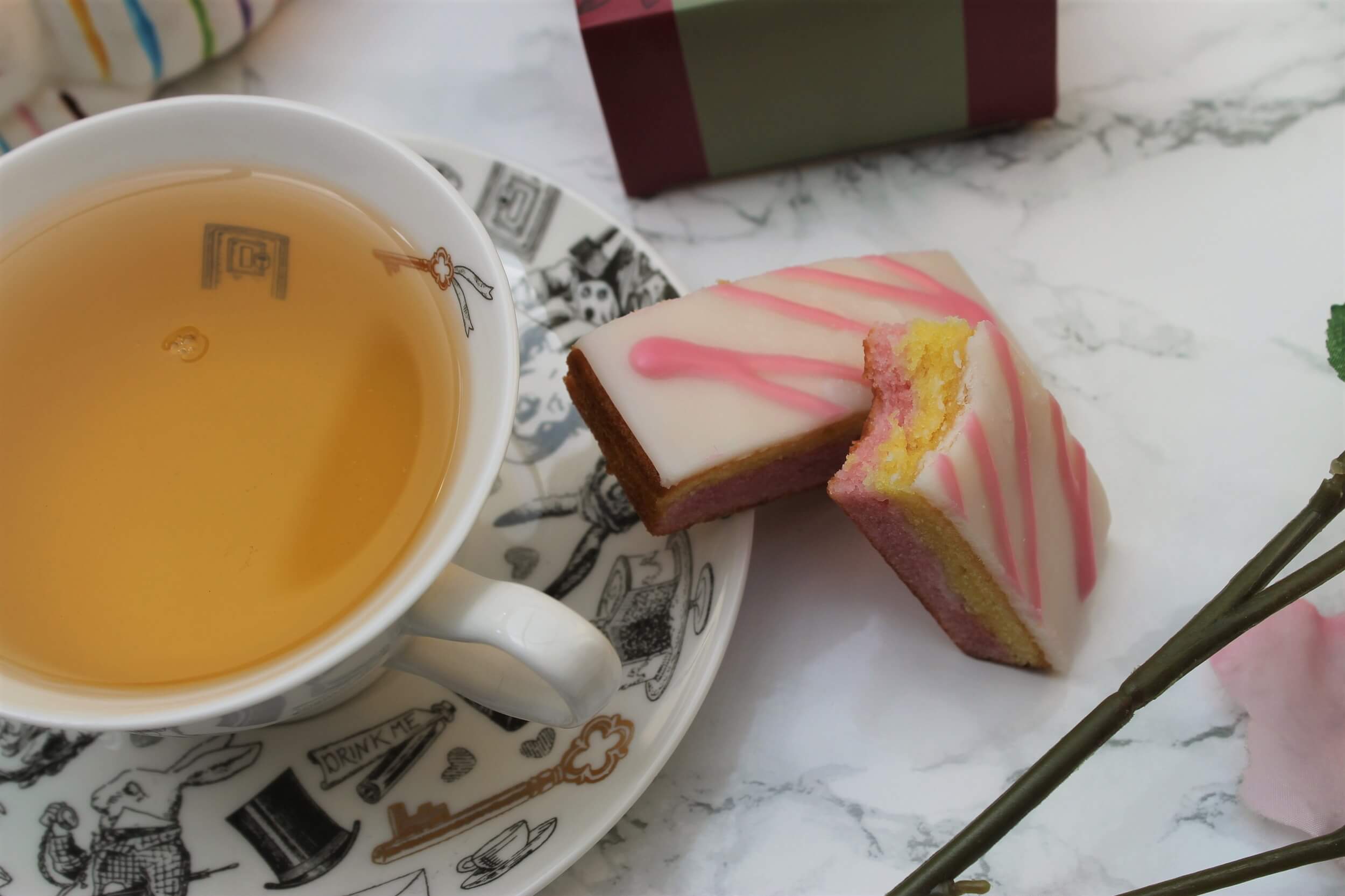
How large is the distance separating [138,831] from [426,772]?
200 mm

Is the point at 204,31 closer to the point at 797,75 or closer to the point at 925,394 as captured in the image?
the point at 797,75

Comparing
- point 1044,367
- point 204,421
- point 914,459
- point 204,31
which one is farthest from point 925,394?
point 204,31

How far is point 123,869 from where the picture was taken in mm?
801

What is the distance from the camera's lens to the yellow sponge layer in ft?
2.55

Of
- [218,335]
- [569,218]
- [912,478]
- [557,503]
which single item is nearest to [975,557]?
[912,478]

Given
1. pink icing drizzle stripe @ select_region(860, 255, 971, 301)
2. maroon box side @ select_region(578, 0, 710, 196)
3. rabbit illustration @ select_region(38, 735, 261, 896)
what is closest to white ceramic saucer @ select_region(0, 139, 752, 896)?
rabbit illustration @ select_region(38, 735, 261, 896)

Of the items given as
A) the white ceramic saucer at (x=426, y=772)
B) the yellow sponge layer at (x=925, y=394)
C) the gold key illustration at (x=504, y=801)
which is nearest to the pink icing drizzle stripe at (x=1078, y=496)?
the yellow sponge layer at (x=925, y=394)

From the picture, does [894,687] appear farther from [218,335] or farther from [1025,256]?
[218,335]

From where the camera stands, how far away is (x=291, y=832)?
820 millimetres

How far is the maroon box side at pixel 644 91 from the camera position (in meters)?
0.95

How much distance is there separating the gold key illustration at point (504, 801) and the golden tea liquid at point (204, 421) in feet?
0.57

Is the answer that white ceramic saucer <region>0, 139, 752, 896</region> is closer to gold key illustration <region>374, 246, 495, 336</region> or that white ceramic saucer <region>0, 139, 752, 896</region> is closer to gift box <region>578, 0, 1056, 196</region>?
gold key illustration <region>374, 246, 495, 336</region>

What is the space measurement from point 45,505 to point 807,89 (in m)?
0.69

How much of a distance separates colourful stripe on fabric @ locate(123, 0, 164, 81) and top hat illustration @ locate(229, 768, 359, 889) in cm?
66
